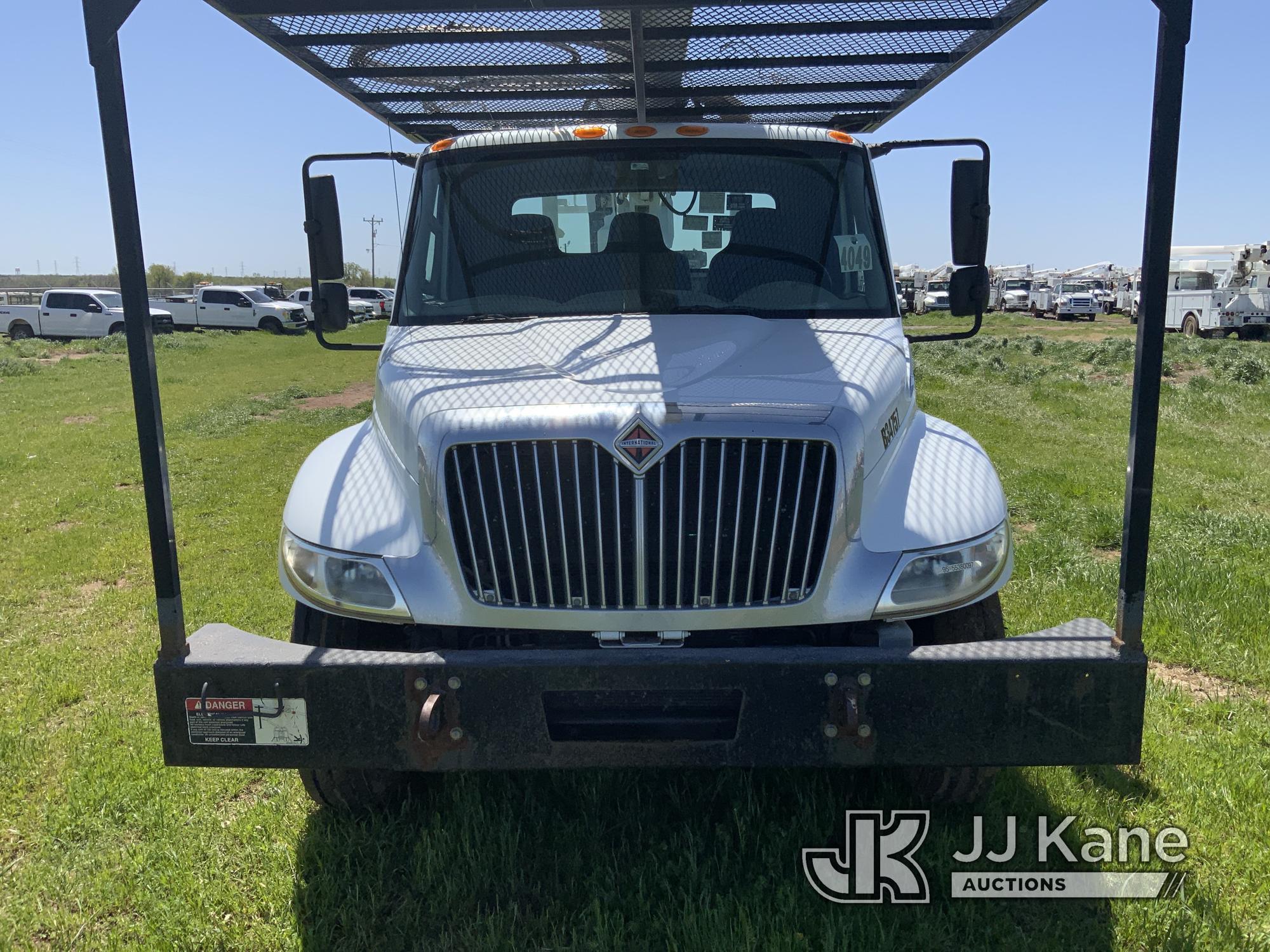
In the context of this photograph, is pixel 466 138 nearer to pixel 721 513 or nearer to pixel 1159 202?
pixel 721 513

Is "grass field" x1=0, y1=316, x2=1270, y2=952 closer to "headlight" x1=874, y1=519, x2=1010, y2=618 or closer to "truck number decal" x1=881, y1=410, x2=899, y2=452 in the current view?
"headlight" x1=874, y1=519, x2=1010, y2=618

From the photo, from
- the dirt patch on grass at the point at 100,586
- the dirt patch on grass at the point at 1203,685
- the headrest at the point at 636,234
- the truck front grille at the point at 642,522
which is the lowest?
the dirt patch on grass at the point at 100,586

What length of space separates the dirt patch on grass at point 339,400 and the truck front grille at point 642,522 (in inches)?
555

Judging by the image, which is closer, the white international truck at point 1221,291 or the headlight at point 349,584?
the headlight at point 349,584

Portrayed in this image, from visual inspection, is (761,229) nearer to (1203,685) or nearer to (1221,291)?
(1203,685)

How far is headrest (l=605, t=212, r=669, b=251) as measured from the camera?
400 cm

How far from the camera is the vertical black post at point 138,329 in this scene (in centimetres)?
263

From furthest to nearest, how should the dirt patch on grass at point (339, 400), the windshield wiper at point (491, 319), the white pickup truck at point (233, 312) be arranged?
the white pickup truck at point (233, 312)
the dirt patch on grass at point (339, 400)
the windshield wiper at point (491, 319)

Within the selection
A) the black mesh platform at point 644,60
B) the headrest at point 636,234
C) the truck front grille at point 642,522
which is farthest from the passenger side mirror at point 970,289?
the truck front grille at point 642,522

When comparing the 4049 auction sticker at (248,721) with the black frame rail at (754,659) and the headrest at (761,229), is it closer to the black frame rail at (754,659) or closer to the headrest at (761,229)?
the black frame rail at (754,659)

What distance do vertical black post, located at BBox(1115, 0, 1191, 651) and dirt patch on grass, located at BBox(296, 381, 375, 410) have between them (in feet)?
48.5

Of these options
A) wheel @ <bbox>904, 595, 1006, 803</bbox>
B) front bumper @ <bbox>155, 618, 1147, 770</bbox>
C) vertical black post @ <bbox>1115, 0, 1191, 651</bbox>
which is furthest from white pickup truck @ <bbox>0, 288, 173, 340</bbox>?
vertical black post @ <bbox>1115, 0, 1191, 651</bbox>

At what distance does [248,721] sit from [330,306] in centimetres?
215

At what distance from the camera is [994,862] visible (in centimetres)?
332
